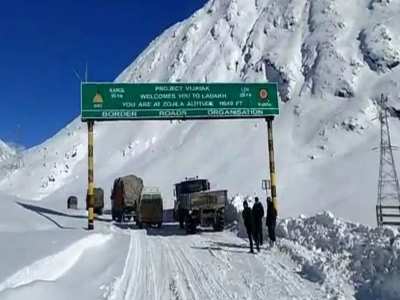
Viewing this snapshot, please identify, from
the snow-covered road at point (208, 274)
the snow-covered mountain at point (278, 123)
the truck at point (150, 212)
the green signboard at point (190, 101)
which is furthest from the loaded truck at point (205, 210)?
the snow-covered mountain at point (278, 123)

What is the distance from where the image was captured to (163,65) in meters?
112

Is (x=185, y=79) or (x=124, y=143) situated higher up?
(x=185, y=79)

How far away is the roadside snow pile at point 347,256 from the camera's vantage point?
11016 millimetres

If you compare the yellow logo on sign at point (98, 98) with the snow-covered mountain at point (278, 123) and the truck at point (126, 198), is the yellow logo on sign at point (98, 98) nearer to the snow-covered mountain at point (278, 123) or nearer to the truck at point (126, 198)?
the truck at point (126, 198)

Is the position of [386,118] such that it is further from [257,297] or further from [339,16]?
[257,297]

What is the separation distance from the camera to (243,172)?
6906cm

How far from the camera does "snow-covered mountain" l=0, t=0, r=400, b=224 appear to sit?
64062 millimetres

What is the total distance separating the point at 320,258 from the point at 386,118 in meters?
57.0

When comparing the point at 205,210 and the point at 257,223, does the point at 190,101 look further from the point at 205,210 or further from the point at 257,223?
the point at 257,223

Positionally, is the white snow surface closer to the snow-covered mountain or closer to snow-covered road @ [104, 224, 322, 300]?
snow-covered road @ [104, 224, 322, 300]

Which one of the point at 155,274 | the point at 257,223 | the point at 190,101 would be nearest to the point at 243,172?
the point at 190,101

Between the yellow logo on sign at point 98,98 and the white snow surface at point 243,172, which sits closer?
the white snow surface at point 243,172

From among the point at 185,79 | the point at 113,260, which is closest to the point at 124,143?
the point at 185,79

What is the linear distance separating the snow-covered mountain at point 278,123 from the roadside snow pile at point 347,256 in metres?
27.0
